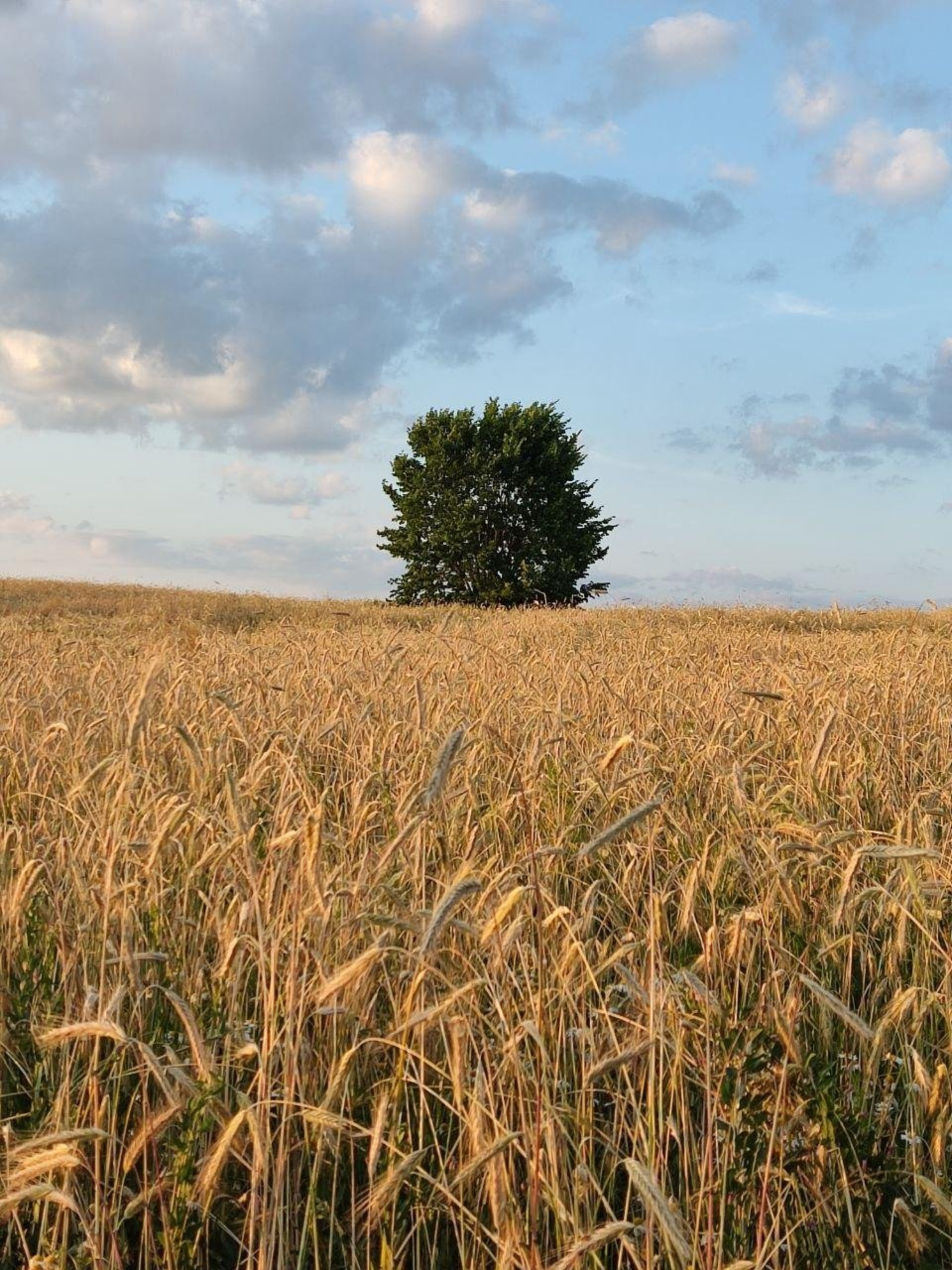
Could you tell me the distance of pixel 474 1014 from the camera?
2.28 meters

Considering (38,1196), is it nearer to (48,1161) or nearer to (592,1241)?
(48,1161)

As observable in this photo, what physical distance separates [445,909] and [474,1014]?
91 centimetres

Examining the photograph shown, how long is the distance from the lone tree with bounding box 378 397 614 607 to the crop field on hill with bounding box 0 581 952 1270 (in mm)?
26352

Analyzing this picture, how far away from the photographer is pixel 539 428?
32.2 metres

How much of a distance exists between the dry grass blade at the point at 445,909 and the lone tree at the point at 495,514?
28517mm

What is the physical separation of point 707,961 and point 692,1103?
383 millimetres

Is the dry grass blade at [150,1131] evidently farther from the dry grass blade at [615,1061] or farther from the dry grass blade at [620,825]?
the dry grass blade at [620,825]

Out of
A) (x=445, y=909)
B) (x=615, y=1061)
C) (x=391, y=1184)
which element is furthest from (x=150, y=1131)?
(x=615, y=1061)

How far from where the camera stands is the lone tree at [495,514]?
101ft

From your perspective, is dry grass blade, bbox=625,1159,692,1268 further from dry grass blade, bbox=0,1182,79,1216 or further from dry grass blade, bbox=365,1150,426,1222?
dry grass blade, bbox=0,1182,79,1216

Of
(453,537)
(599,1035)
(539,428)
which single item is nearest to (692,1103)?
(599,1035)

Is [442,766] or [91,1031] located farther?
[442,766]

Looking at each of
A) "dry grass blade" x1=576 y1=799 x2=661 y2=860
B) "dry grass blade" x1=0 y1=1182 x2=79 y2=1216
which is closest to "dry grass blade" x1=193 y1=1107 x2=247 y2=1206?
"dry grass blade" x1=0 y1=1182 x2=79 y2=1216

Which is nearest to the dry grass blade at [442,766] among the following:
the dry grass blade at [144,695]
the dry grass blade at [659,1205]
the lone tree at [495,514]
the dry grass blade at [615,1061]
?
the dry grass blade at [615,1061]
